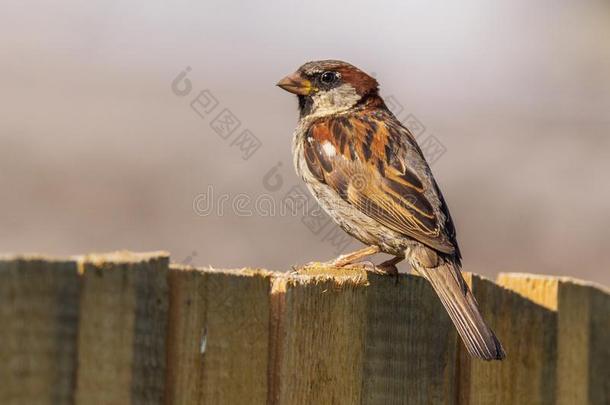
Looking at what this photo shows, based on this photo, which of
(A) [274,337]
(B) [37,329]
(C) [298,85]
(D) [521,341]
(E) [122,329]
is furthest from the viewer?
(C) [298,85]

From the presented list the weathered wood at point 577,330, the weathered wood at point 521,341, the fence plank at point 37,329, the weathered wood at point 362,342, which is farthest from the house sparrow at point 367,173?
the fence plank at point 37,329

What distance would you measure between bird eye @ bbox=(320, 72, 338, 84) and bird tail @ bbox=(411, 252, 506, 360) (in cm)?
189

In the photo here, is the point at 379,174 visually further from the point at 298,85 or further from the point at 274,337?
the point at 274,337

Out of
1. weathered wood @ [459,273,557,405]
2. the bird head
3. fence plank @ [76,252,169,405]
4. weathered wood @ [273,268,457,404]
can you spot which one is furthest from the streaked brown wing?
fence plank @ [76,252,169,405]

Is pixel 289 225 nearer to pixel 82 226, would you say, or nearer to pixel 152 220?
pixel 152 220

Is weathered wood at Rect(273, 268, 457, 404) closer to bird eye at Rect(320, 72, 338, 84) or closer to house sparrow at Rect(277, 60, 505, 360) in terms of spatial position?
house sparrow at Rect(277, 60, 505, 360)

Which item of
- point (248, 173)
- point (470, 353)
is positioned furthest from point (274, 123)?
point (470, 353)

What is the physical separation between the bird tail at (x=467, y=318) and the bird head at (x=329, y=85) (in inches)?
72.4

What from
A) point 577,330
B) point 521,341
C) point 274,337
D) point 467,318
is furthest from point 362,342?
point 577,330

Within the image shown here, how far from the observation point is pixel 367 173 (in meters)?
4.69

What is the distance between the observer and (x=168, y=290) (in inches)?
103

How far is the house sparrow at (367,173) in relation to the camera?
4.42 metres

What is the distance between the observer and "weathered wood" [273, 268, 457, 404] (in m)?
2.90

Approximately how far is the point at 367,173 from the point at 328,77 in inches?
35.3
